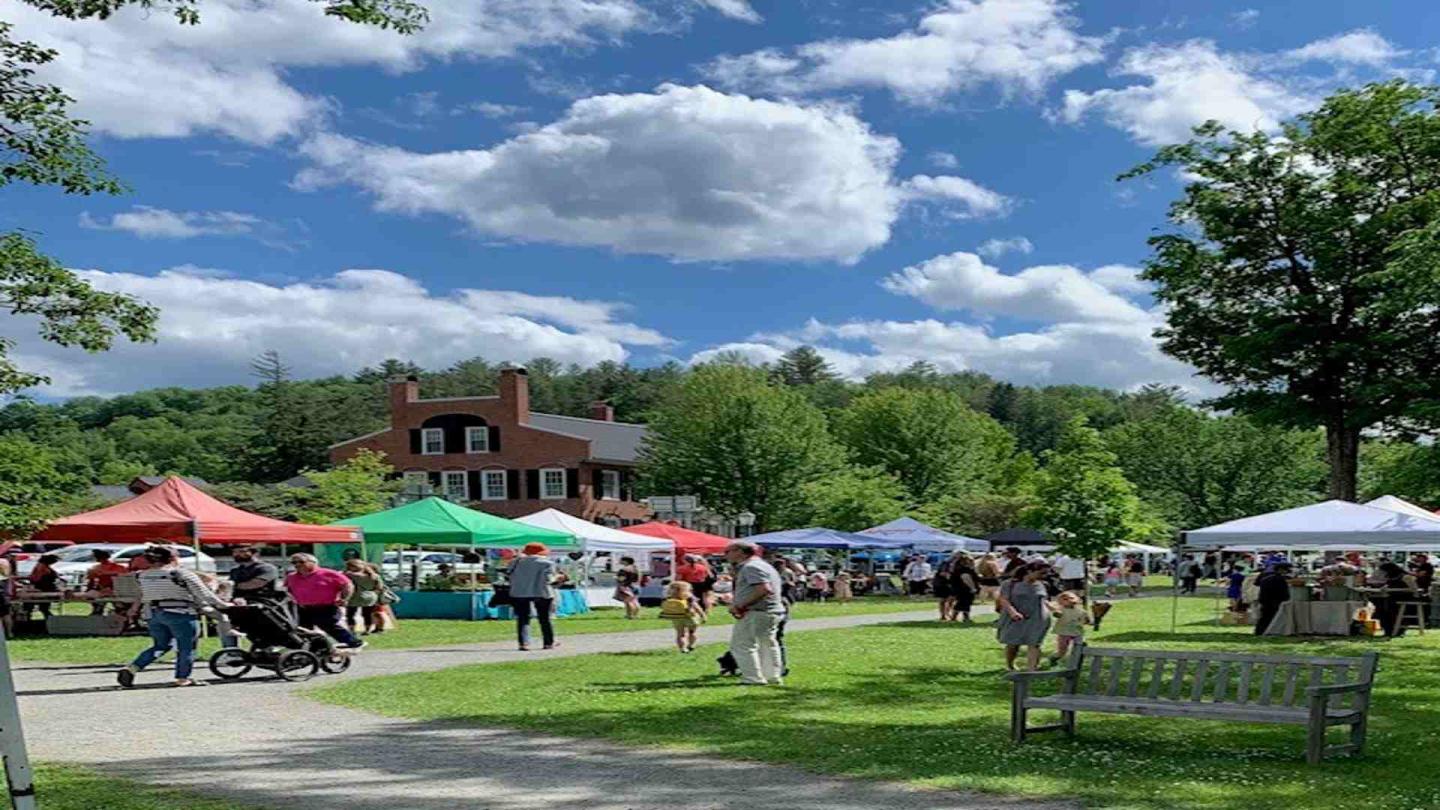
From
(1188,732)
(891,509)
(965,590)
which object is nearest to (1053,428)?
(891,509)

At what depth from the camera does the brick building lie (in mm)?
66625

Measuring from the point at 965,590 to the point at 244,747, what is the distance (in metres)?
18.5

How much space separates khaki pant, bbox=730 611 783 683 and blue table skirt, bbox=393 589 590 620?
15.8m

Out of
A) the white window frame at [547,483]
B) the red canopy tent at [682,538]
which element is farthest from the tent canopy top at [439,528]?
the white window frame at [547,483]

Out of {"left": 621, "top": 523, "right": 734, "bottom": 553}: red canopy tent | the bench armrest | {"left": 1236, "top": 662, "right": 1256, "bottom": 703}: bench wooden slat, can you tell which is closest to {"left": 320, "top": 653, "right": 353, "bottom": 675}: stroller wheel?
{"left": 1236, "top": 662, "right": 1256, "bottom": 703}: bench wooden slat

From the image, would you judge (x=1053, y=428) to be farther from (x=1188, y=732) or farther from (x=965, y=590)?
(x=1188, y=732)

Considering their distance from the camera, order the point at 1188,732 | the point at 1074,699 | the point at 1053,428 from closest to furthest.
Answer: the point at 1074,699, the point at 1188,732, the point at 1053,428

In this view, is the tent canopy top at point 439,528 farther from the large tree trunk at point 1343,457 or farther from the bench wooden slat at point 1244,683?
the large tree trunk at point 1343,457

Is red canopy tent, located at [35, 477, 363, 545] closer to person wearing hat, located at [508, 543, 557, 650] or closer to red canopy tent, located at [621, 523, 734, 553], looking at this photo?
person wearing hat, located at [508, 543, 557, 650]

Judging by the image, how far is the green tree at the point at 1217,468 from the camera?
70938 mm

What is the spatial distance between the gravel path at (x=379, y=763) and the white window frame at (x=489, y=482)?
2073 inches

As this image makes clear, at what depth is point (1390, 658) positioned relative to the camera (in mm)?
18578

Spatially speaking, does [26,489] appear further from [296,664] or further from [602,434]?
[602,434]

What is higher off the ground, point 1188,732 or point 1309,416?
point 1309,416
